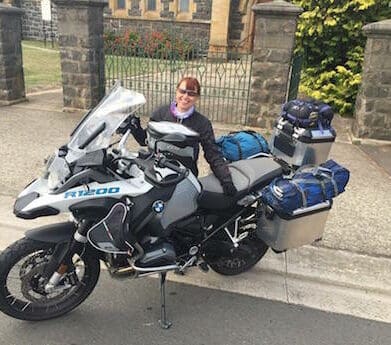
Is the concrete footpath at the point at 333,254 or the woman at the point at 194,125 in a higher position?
the woman at the point at 194,125

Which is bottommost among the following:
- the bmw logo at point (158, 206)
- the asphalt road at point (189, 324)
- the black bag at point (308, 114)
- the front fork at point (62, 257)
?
the asphalt road at point (189, 324)

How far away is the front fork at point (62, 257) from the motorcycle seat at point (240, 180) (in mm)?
817

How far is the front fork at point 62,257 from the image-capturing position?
2901 millimetres

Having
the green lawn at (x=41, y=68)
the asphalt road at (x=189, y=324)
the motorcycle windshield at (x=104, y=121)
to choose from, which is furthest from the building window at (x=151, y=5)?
the motorcycle windshield at (x=104, y=121)

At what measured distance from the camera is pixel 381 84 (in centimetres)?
745

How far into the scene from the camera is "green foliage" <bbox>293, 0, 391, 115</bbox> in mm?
9375

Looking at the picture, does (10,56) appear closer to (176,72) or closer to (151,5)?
(176,72)

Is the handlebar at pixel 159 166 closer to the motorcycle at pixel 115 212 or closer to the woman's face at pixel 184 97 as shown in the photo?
the motorcycle at pixel 115 212

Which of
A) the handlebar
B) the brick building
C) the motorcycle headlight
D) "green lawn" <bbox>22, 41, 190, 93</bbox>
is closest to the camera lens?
the motorcycle headlight

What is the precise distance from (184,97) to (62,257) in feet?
4.59

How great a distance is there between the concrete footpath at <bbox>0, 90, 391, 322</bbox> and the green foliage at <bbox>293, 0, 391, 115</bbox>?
9.93 ft

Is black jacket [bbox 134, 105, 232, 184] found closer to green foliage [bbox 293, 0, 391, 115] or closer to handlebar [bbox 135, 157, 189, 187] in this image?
handlebar [bbox 135, 157, 189, 187]

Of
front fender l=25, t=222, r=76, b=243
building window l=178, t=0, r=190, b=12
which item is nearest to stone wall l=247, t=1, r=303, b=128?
front fender l=25, t=222, r=76, b=243

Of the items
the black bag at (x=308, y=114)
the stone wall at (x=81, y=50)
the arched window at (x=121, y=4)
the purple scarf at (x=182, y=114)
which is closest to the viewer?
the purple scarf at (x=182, y=114)
